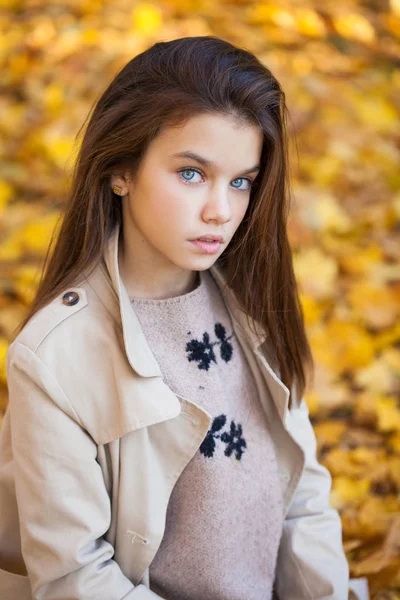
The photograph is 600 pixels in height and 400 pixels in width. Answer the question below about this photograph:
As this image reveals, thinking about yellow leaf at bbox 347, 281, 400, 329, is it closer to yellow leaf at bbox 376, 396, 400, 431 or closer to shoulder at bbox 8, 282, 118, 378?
yellow leaf at bbox 376, 396, 400, 431

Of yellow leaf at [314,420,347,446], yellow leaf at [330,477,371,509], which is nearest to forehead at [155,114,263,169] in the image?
yellow leaf at [330,477,371,509]

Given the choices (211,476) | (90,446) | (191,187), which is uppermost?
(191,187)

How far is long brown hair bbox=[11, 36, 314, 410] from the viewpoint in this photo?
1.55 m

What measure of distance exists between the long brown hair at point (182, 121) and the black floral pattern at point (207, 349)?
81 millimetres

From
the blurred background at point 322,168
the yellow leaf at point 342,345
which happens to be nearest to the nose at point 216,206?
the blurred background at point 322,168

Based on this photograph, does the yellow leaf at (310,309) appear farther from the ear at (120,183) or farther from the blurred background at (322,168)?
the ear at (120,183)

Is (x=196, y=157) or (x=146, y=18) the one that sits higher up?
(x=146, y=18)

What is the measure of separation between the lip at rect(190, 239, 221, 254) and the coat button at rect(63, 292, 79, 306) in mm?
260

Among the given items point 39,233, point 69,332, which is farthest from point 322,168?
point 69,332

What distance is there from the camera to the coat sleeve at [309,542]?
1903mm

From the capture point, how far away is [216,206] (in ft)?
5.16

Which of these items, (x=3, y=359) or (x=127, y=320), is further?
(x=3, y=359)

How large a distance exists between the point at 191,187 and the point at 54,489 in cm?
64

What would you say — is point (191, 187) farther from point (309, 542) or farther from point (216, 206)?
point (309, 542)
